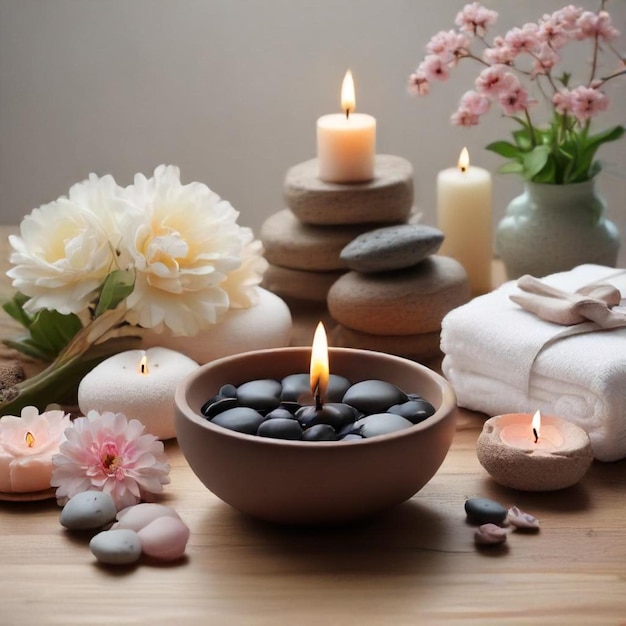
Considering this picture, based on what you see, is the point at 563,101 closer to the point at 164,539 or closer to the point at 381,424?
the point at 381,424

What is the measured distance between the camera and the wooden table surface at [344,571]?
78cm

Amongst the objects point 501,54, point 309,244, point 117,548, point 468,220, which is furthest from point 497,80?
point 117,548

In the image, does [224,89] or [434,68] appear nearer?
[434,68]

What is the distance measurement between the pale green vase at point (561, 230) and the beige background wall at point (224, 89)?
0.68m

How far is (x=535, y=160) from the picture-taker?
1364 millimetres

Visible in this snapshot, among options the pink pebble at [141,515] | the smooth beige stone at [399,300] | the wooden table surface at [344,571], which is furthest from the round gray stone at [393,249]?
the pink pebble at [141,515]

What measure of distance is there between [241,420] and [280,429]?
0.12 ft

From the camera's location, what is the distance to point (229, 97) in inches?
81.3

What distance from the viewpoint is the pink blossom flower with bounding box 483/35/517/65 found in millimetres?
1323

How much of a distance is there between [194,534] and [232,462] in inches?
3.7

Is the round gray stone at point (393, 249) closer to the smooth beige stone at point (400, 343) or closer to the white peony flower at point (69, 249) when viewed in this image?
the smooth beige stone at point (400, 343)

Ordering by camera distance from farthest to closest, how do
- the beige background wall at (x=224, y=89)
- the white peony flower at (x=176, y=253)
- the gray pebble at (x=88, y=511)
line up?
the beige background wall at (x=224, y=89) → the white peony flower at (x=176, y=253) → the gray pebble at (x=88, y=511)

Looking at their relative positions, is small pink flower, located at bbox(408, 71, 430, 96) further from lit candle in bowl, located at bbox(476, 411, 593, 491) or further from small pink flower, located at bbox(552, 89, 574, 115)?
lit candle in bowl, located at bbox(476, 411, 593, 491)

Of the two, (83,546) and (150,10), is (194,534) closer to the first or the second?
(83,546)
